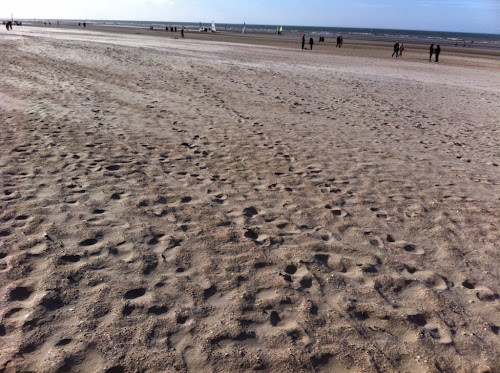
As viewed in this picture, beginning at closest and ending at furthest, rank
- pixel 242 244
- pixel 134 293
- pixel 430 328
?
pixel 430 328
pixel 134 293
pixel 242 244

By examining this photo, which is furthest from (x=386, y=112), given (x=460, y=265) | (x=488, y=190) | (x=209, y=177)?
(x=460, y=265)

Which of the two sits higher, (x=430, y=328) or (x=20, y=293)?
(x=20, y=293)

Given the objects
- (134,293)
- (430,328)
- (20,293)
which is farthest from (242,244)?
(20,293)

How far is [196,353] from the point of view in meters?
3.03

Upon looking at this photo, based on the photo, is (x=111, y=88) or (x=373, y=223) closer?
(x=373, y=223)

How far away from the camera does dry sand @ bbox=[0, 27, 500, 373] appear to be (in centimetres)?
314

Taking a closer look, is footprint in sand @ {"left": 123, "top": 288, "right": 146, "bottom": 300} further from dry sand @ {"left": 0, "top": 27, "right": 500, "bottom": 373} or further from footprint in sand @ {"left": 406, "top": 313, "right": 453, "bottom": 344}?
footprint in sand @ {"left": 406, "top": 313, "right": 453, "bottom": 344}

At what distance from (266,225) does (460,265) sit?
2.22 metres

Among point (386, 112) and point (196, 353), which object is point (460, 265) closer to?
point (196, 353)

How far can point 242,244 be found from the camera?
4562 mm

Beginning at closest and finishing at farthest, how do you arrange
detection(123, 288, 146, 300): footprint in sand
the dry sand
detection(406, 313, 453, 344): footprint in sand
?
the dry sand, detection(406, 313, 453, 344): footprint in sand, detection(123, 288, 146, 300): footprint in sand

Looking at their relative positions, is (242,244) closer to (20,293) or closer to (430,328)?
(430,328)

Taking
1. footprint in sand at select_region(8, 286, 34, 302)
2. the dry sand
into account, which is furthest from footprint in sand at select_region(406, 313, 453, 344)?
footprint in sand at select_region(8, 286, 34, 302)

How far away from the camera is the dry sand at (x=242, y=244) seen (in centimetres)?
314
